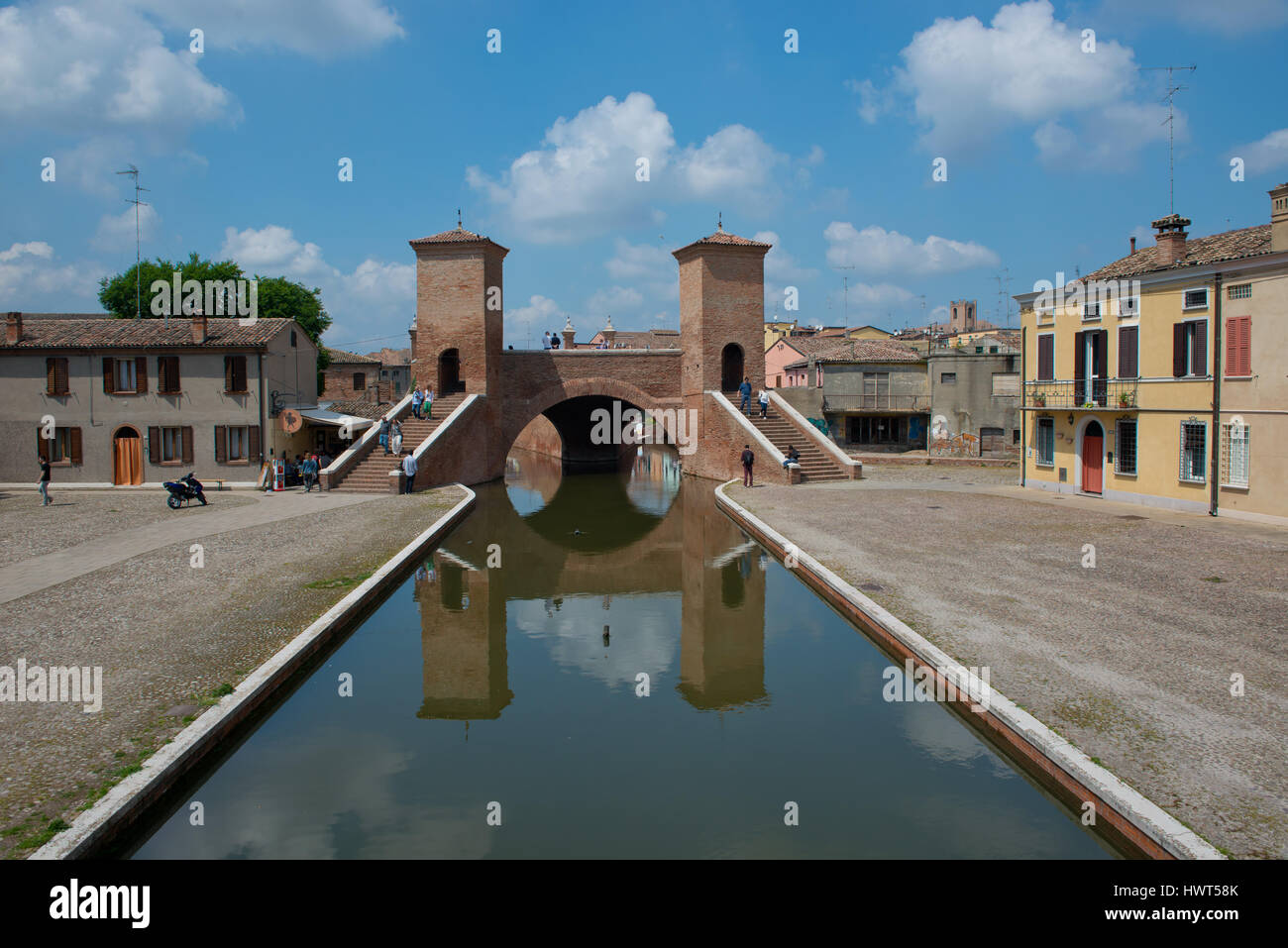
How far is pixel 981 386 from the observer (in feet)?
111

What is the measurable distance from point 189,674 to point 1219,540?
14.9 m

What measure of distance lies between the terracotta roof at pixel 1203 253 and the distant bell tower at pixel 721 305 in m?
11.5

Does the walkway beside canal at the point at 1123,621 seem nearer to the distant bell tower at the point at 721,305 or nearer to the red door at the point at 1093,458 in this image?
the red door at the point at 1093,458

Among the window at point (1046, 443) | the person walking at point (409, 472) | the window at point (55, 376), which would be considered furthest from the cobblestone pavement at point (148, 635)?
the window at point (1046, 443)

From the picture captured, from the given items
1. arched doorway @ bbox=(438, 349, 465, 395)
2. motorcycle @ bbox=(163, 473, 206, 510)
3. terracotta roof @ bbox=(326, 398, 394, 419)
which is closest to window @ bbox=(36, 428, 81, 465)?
motorcycle @ bbox=(163, 473, 206, 510)

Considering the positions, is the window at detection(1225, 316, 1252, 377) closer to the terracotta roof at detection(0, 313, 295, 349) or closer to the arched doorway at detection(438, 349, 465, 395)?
the arched doorway at detection(438, 349, 465, 395)

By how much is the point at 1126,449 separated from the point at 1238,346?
3.68 metres

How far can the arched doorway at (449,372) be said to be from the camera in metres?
30.4

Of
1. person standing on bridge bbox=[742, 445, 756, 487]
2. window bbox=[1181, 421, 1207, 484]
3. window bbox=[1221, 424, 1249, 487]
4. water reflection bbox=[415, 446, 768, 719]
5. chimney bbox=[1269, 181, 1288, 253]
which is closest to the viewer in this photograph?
water reflection bbox=[415, 446, 768, 719]

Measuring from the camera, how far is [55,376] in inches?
990

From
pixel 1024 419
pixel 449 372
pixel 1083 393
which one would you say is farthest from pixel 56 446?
pixel 1083 393

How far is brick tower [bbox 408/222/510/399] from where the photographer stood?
95.8ft

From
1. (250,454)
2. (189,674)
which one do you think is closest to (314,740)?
(189,674)

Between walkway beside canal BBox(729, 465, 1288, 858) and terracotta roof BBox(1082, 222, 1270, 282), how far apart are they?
513 centimetres
